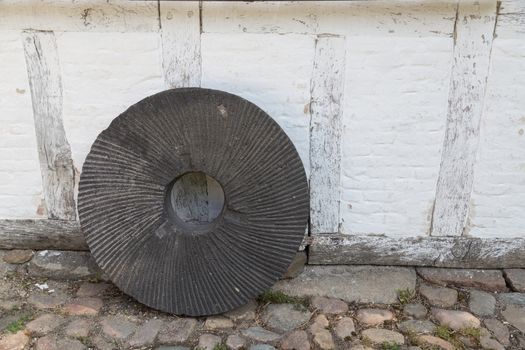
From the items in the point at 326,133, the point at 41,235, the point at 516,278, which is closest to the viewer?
the point at 326,133

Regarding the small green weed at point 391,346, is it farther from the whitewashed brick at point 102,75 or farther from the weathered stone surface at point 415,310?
the whitewashed brick at point 102,75

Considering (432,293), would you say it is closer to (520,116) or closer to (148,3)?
(520,116)

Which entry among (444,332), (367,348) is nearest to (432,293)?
→ (444,332)

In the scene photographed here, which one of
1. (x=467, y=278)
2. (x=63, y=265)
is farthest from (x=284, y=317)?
(x=63, y=265)

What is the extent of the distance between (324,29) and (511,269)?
5.68ft

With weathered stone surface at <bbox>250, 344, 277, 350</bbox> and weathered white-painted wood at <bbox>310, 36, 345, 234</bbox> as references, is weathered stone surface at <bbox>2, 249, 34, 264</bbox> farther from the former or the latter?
weathered white-painted wood at <bbox>310, 36, 345, 234</bbox>

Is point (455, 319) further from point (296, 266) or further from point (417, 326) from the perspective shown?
point (296, 266)

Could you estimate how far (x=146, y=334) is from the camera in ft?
10.1

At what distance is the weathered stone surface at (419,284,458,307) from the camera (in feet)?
11.0

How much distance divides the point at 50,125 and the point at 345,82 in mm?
1559

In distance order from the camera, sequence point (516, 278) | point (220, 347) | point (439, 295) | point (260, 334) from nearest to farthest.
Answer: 1. point (220, 347)
2. point (260, 334)
3. point (439, 295)
4. point (516, 278)

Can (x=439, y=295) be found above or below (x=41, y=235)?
below

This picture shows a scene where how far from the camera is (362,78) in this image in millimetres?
3182

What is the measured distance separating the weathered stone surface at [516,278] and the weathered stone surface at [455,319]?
1.29 ft
